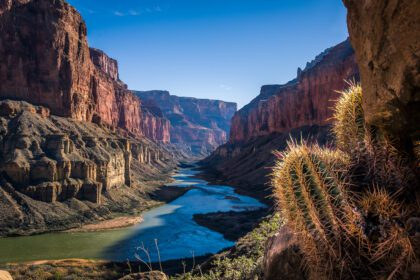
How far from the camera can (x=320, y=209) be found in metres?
4.29

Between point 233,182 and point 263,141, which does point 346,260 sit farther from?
point 263,141

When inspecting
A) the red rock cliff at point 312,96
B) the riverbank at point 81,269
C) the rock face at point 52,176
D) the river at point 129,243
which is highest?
the red rock cliff at point 312,96

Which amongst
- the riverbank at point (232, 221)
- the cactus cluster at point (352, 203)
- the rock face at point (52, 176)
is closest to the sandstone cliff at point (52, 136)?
the rock face at point (52, 176)

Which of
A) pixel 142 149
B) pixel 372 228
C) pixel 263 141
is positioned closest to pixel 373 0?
pixel 372 228

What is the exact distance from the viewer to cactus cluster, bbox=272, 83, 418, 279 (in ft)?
12.4

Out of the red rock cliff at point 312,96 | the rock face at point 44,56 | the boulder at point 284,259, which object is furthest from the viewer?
the red rock cliff at point 312,96

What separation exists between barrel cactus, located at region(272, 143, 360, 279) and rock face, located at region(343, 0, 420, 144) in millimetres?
956

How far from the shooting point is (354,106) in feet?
16.2

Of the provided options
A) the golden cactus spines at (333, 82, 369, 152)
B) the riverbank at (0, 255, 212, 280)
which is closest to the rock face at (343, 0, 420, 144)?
the golden cactus spines at (333, 82, 369, 152)

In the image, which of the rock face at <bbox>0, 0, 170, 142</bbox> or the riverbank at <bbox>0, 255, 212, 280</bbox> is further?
the rock face at <bbox>0, 0, 170, 142</bbox>

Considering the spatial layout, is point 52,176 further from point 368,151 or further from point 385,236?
point 385,236

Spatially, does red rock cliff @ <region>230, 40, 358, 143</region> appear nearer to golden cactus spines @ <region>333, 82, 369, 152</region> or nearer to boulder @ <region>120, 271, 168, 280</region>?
golden cactus spines @ <region>333, 82, 369, 152</region>

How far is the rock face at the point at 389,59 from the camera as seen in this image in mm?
3115

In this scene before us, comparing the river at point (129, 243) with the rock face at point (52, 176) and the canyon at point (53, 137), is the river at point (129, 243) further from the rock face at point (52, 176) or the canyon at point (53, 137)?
the rock face at point (52, 176)
